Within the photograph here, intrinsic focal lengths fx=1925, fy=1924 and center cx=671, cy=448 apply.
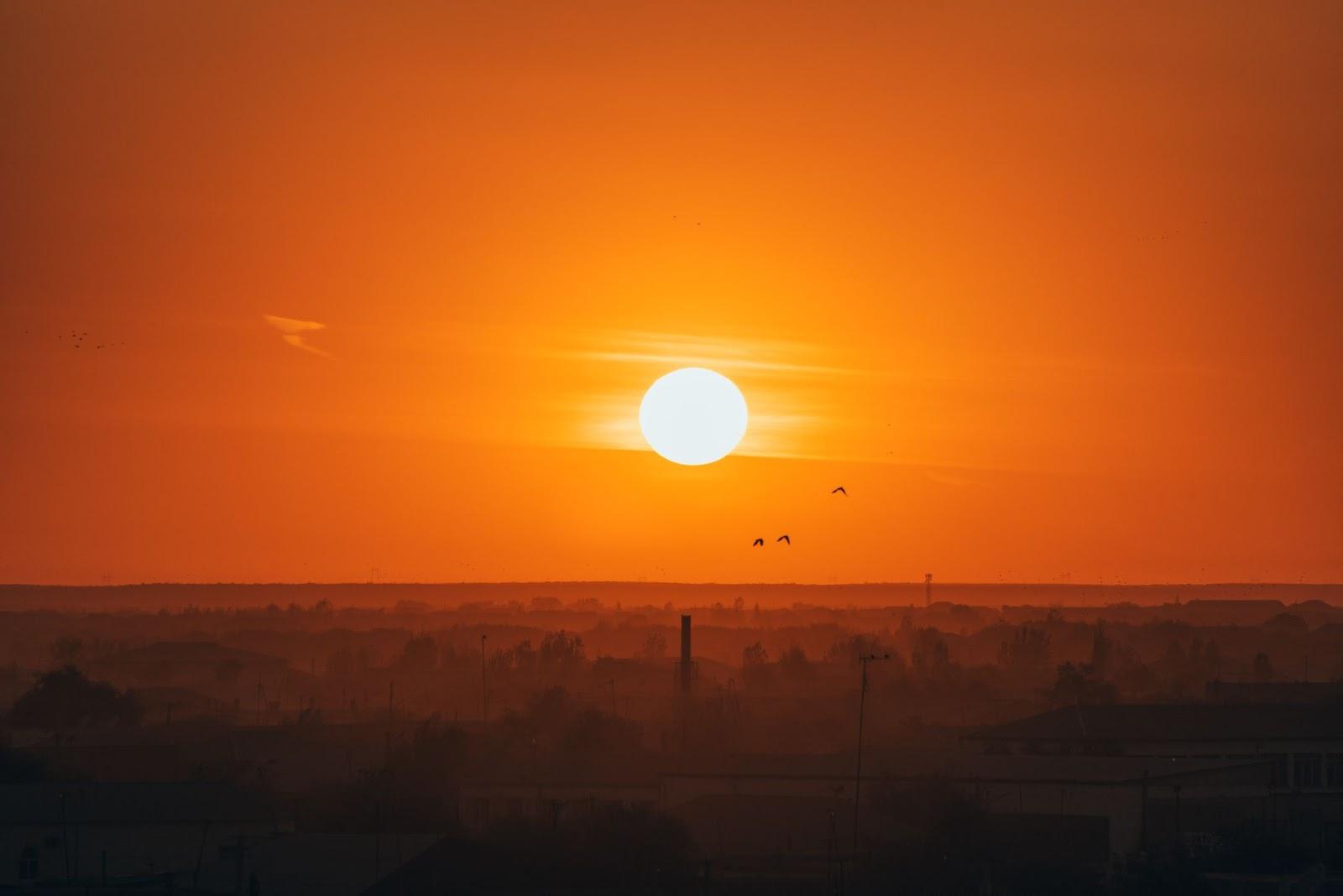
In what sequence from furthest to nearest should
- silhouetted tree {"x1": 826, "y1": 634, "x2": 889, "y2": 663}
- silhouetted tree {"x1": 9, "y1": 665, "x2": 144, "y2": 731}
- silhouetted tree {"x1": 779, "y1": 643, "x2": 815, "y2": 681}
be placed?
1. silhouetted tree {"x1": 826, "y1": 634, "x2": 889, "y2": 663}
2. silhouetted tree {"x1": 779, "y1": 643, "x2": 815, "y2": 681}
3. silhouetted tree {"x1": 9, "y1": 665, "x2": 144, "y2": 731}

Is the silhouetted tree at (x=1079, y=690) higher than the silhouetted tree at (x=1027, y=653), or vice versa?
the silhouetted tree at (x=1027, y=653)

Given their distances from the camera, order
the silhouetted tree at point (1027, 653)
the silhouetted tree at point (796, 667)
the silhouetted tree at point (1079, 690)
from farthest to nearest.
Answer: the silhouetted tree at point (1027, 653)
the silhouetted tree at point (796, 667)
the silhouetted tree at point (1079, 690)

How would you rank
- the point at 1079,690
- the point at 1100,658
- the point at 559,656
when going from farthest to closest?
the point at 559,656, the point at 1100,658, the point at 1079,690

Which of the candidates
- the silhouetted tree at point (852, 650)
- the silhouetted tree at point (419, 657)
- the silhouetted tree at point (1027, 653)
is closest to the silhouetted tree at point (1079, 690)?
the silhouetted tree at point (852, 650)

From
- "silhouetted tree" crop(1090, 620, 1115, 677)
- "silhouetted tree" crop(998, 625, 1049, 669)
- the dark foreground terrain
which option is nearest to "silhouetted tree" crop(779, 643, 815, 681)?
"silhouetted tree" crop(1090, 620, 1115, 677)

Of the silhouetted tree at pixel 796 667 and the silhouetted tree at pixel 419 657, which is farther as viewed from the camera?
the silhouetted tree at pixel 419 657

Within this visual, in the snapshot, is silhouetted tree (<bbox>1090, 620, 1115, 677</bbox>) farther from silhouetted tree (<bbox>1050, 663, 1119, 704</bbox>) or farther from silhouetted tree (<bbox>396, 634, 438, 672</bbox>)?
silhouetted tree (<bbox>396, 634, 438, 672</bbox>)

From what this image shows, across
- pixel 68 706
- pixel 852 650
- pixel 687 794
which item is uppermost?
pixel 852 650

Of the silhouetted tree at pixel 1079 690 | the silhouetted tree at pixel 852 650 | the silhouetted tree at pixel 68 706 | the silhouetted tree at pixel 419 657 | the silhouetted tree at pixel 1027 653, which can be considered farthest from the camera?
the silhouetted tree at pixel 1027 653

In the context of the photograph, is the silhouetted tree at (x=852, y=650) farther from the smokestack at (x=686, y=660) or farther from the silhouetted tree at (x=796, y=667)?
the smokestack at (x=686, y=660)

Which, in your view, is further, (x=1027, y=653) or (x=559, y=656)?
(x=1027, y=653)

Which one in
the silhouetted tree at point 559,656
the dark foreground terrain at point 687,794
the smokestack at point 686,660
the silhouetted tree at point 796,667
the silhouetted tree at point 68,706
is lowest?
the dark foreground terrain at point 687,794

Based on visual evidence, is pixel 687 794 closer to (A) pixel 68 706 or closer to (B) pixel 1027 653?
(A) pixel 68 706

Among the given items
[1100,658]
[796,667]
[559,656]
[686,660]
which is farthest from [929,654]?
[686,660]
